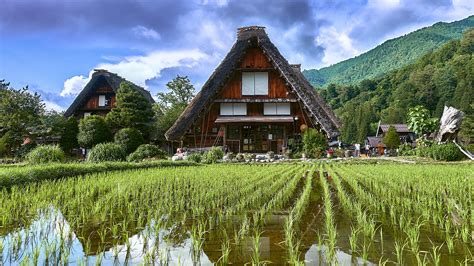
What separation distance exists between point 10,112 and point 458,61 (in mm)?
52308

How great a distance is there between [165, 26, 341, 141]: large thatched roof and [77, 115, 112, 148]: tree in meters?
4.86

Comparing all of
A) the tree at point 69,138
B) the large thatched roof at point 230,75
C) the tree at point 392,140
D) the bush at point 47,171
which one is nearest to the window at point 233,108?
the large thatched roof at point 230,75

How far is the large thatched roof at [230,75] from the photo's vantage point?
62.3 feet

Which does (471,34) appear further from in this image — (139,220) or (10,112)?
→ (139,220)

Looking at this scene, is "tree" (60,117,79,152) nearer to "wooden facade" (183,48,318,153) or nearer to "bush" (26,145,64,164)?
"wooden facade" (183,48,318,153)

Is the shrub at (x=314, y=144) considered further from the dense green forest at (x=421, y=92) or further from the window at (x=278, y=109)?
the dense green forest at (x=421, y=92)

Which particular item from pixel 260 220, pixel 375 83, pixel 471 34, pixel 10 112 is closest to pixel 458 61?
pixel 471 34

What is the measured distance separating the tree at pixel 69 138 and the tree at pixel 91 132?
1343 mm

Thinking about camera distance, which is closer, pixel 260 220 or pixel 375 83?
pixel 260 220

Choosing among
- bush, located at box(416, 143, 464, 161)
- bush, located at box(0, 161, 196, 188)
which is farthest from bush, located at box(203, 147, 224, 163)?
bush, located at box(416, 143, 464, 161)

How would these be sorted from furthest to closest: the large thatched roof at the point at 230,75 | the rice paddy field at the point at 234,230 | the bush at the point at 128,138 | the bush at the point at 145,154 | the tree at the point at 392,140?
the tree at the point at 392,140 < the bush at the point at 128,138 < the large thatched roof at the point at 230,75 < the bush at the point at 145,154 < the rice paddy field at the point at 234,230

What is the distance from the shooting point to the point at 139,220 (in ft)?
12.4

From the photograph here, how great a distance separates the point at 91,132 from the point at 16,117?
4075 millimetres

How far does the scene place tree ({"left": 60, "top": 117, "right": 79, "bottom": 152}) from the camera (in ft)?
74.9
